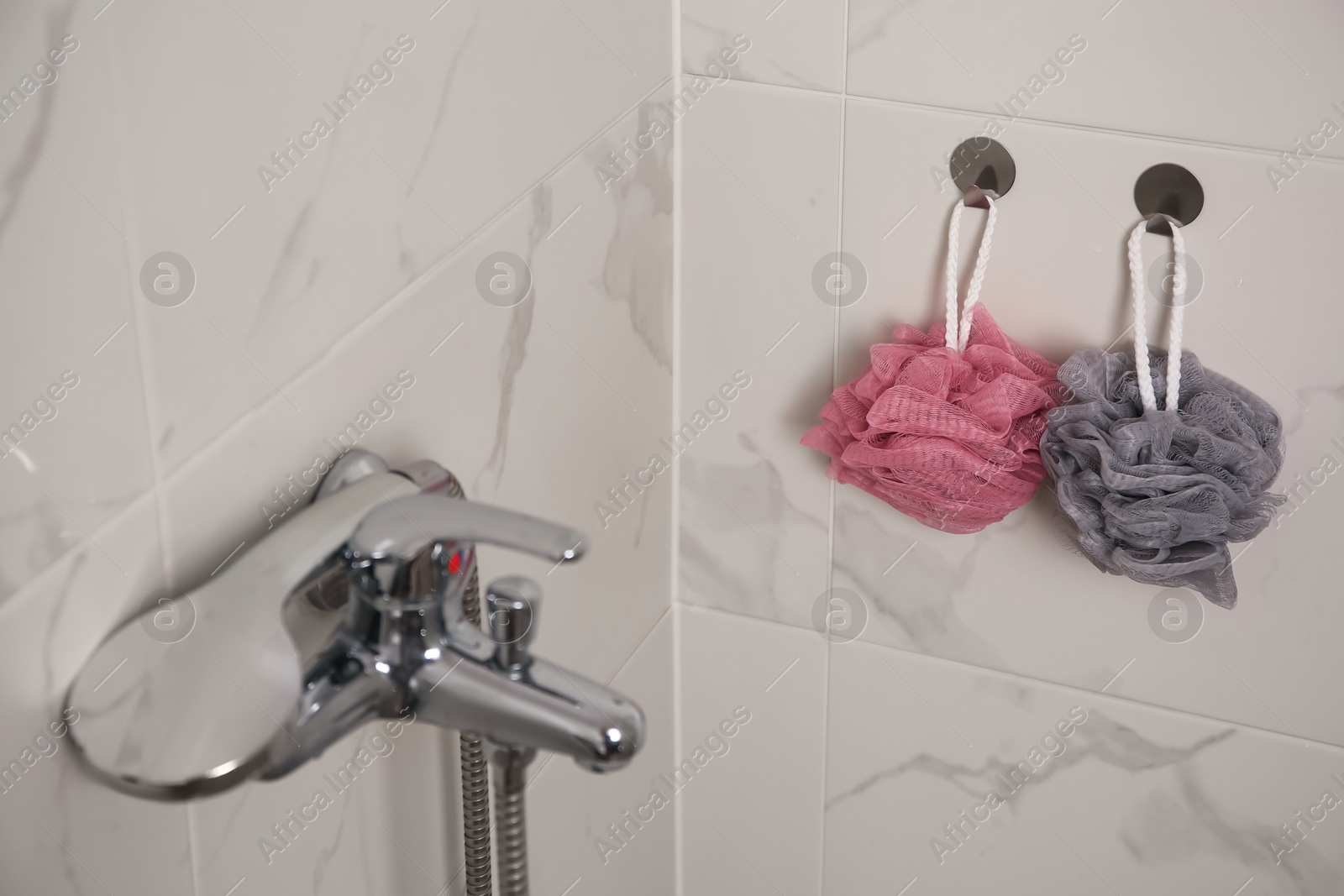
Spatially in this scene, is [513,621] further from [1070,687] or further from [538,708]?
[1070,687]

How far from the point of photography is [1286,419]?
0.88 meters

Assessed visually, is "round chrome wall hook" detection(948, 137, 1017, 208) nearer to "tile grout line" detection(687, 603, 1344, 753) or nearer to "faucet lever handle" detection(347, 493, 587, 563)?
"tile grout line" detection(687, 603, 1344, 753)

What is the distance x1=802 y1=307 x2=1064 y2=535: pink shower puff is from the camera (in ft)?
2.86

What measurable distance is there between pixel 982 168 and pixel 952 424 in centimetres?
20

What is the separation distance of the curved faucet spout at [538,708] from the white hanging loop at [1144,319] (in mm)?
495

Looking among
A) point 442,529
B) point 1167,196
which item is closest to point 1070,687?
point 1167,196

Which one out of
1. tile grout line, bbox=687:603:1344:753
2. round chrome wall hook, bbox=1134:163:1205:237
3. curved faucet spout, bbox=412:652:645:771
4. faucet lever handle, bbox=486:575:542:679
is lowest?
tile grout line, bbox=687:603:1344:753

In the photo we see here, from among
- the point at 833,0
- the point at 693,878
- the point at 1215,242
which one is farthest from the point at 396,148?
the point at 693,878

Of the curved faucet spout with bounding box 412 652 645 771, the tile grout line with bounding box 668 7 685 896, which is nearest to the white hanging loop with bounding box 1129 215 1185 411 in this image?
the tile grout line with bounding box 668 7 685 896

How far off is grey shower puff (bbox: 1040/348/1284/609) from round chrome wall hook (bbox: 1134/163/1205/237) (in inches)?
4.0

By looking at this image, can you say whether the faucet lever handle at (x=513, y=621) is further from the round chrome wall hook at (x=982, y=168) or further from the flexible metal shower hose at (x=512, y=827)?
the round chrome wall hook at (x=982, y=168)

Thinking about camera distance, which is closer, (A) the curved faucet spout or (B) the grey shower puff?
(A) the curved faucet spout

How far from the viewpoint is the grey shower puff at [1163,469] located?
2.73ft

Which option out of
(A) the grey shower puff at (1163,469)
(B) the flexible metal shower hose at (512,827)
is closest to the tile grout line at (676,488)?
(A) the grey shower puff at (1163,469)
